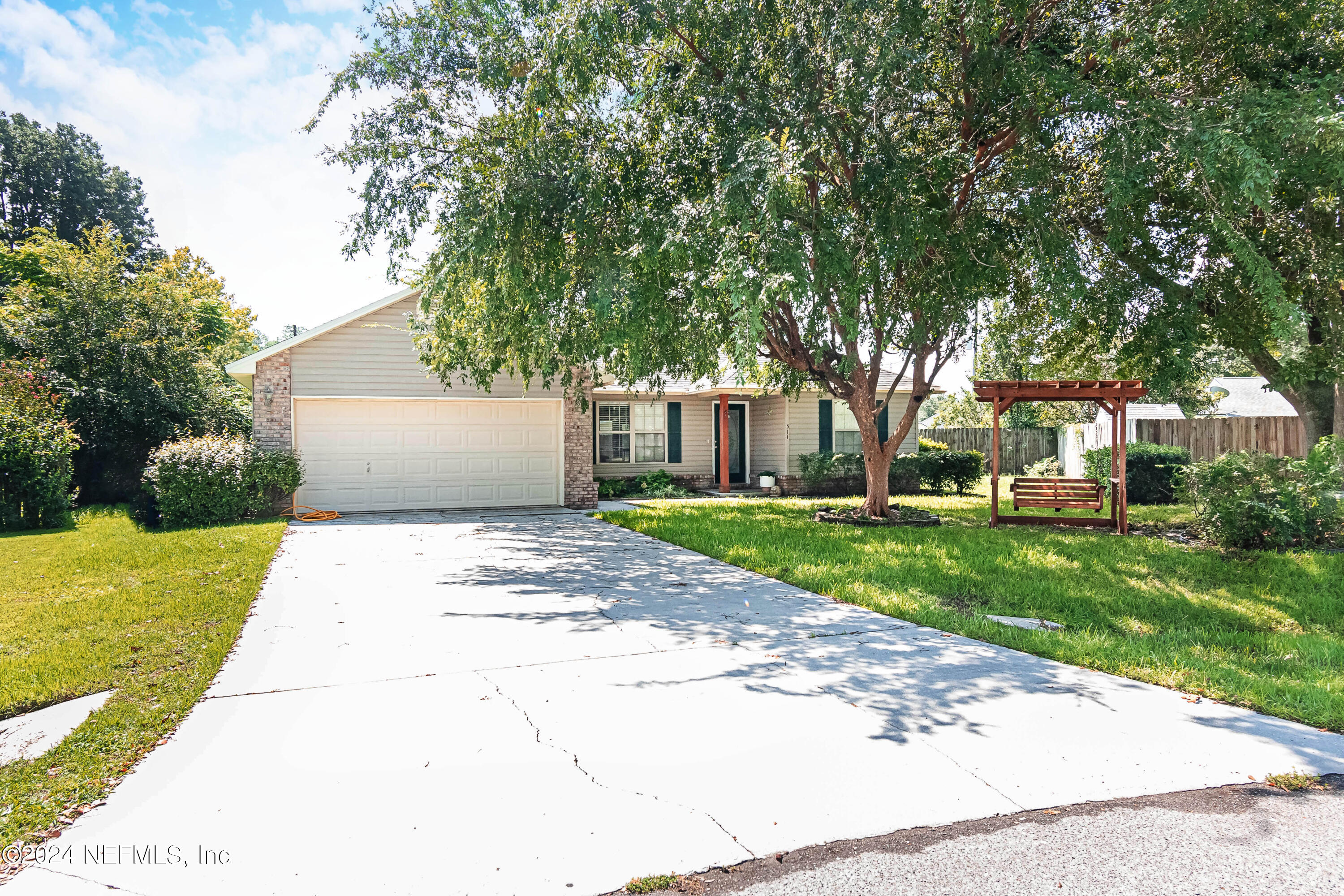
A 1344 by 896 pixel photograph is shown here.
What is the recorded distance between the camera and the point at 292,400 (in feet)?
45.2

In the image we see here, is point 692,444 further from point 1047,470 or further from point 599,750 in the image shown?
point 599,750

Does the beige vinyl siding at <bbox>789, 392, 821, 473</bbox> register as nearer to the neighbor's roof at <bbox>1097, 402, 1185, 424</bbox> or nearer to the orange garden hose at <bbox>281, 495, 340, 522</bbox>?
the orange garden hose at <bbox>281, 495, 340, 522</bbox>

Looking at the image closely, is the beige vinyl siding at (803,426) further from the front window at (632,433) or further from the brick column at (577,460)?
the brick column at (577,460)

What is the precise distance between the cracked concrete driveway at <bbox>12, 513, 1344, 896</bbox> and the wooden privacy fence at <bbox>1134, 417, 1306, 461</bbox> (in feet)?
56.8

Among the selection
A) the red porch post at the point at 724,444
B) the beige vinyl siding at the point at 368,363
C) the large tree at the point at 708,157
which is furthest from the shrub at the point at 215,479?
the red porch post at the point at 724,444

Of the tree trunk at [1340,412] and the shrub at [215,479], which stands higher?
the tree trunk at [1340,412]

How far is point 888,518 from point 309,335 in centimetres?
1091

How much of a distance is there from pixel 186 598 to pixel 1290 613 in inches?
399

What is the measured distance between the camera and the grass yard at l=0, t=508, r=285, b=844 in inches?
133

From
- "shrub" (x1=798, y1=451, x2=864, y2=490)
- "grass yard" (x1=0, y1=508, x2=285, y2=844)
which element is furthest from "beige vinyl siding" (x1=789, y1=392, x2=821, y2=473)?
"grass yard" (x1=0, y1=508, x2=285, y2=844)

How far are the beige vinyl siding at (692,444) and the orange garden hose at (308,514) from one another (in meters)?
6.55

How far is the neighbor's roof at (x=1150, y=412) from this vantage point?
2697 centimetres

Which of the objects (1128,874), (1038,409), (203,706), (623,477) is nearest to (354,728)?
(203,706)

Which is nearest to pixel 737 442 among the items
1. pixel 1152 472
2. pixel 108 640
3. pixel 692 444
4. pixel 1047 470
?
pixel 692 444
